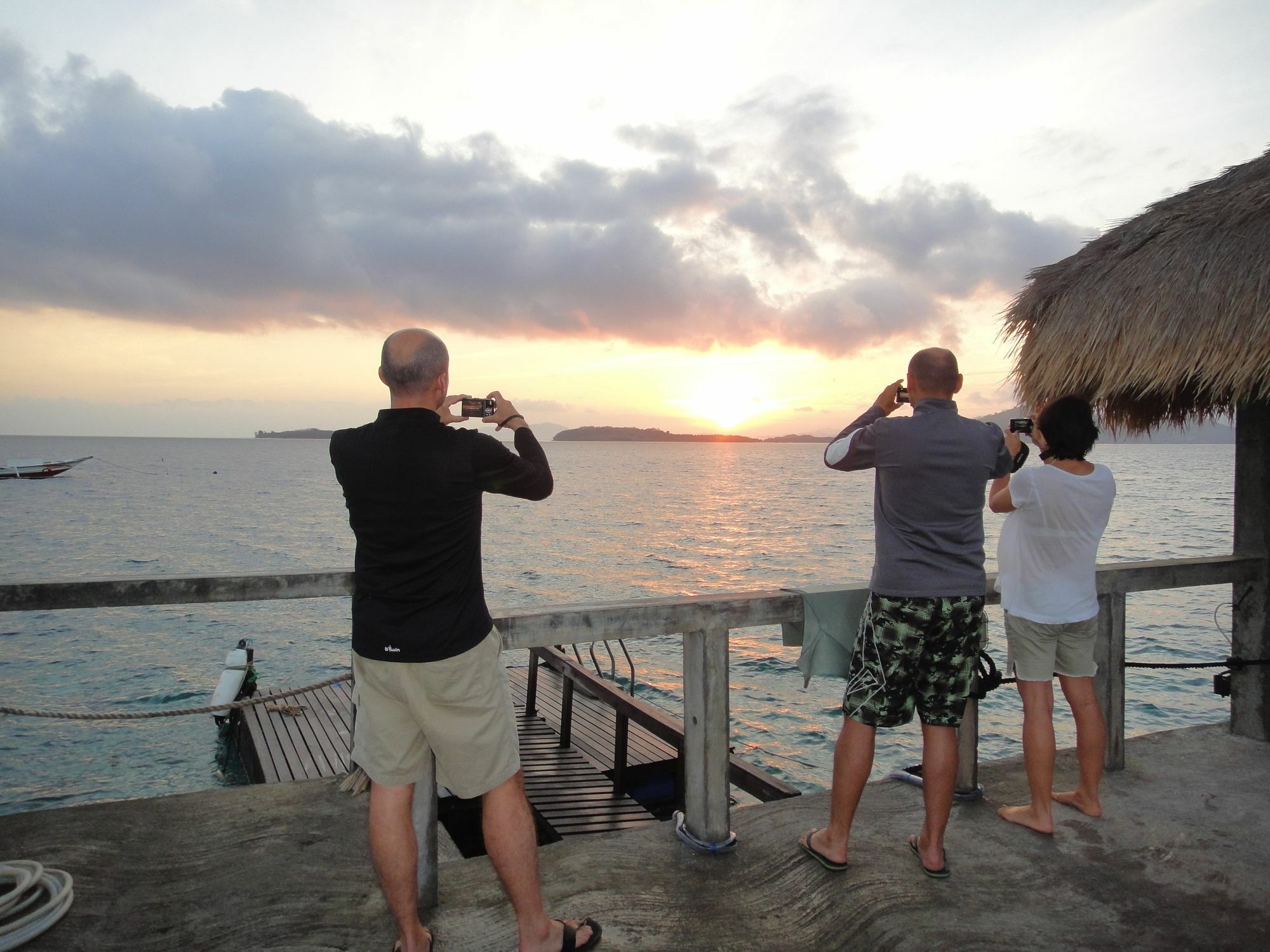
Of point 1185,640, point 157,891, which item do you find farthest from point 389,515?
point 1185,640

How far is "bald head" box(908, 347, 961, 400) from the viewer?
317 cm

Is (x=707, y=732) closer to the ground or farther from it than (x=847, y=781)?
farther from it

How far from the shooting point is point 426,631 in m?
2.46

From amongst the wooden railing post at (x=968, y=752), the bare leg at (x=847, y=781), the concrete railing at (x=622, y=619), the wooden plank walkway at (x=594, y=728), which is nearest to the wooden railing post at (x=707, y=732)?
the concrete railing at (x=622, y=619)

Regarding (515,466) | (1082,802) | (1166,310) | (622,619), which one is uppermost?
(1166,310)

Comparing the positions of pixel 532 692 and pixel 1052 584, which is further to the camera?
pixel 532 692

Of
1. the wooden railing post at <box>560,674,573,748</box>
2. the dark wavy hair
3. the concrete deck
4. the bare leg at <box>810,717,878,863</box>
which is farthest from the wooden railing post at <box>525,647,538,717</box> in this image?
the dark wavy hair

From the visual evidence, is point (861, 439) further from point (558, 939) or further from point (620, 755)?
point (620, 755)

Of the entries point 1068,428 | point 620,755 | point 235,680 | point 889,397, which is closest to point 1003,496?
point 1068,428

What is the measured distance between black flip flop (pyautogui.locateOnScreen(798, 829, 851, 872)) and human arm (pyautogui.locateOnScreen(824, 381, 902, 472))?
4.97ft

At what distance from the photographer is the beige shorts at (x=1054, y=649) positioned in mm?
3631

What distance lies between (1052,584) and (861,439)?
1210 millimetres

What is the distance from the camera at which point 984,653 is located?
3543 mm

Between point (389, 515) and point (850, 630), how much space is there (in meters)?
2.06
